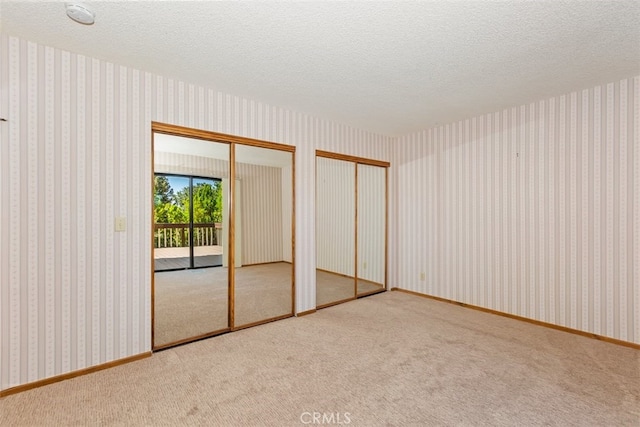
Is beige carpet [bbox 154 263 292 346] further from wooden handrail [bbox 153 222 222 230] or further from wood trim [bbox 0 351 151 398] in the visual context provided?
wooden handrail [bbox 153 222 222 230]

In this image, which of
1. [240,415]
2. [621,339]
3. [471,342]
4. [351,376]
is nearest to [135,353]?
[240,415]

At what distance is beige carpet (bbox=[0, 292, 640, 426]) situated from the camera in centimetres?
187

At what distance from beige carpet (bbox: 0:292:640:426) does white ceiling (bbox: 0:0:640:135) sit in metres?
2.49

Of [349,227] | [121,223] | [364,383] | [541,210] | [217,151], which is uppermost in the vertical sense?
[217,151]

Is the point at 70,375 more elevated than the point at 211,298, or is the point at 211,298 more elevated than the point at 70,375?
the point at 211,298

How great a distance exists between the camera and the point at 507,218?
364 cm

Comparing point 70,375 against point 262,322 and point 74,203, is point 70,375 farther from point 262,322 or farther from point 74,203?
point 262,322

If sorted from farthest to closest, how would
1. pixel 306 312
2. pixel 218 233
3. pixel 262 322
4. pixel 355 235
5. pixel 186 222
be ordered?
pixel 355 235 → pixel 306 312 → pixel 262 322 → pixel 218 233 → pixel 186 222

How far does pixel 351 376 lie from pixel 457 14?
262 cm

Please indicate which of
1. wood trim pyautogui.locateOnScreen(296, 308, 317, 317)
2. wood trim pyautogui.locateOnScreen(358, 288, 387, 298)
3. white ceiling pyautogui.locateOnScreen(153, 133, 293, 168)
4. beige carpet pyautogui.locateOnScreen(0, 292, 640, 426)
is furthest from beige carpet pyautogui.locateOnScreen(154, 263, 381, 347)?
white ceiling pyautogui.locateOnScreen(153, 133, 293, 168)

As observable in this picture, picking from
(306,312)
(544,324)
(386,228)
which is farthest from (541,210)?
(306,312)

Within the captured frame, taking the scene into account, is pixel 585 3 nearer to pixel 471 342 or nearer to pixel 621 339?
pixel 471 342

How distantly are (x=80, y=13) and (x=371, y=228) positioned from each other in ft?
12.9

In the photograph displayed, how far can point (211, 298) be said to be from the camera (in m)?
3.34
